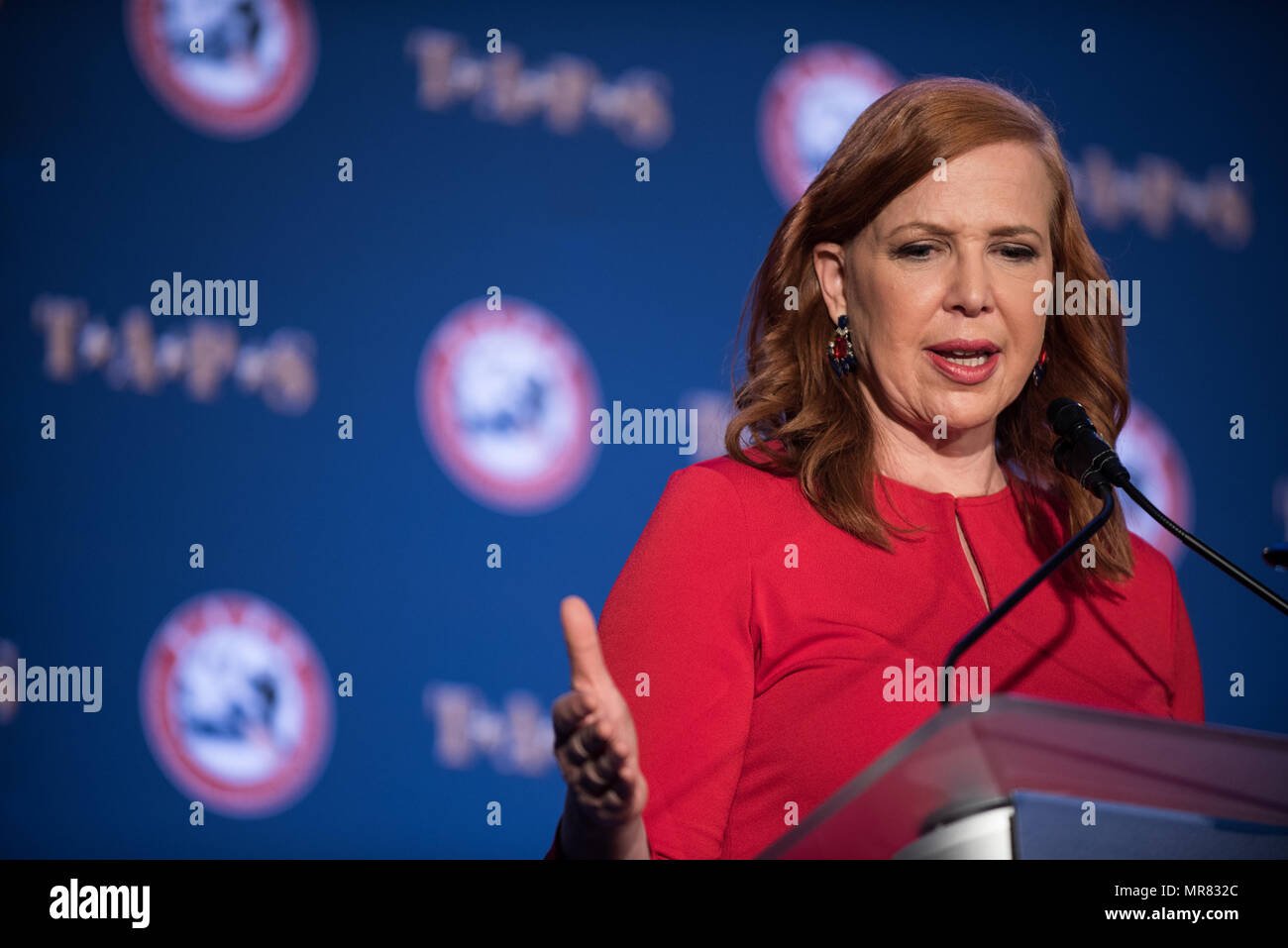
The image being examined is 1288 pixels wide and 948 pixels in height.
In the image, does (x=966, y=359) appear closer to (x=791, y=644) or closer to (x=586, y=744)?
(x=791, y=644)

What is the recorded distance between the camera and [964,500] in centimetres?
144

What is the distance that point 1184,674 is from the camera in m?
1.44

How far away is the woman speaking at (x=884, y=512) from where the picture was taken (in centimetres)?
119

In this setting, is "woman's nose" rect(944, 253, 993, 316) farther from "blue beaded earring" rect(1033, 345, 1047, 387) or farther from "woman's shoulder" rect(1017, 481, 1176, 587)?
"woman's shoulder" rect(1017, 481, 1176, 587)

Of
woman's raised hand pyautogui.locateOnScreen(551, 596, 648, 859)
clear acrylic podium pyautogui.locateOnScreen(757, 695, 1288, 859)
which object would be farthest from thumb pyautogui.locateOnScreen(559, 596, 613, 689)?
clear acrylic podium pyautogui.locateOnScreen(757, 695, 1288, 859)

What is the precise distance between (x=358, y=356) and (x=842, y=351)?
1200 mm

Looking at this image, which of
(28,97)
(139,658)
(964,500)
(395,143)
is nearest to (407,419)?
(395,143)

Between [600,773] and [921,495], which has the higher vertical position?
[921,495]

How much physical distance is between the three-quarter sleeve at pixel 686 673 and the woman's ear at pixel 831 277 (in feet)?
1.30

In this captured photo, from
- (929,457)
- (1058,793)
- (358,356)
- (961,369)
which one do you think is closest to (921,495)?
(929,457)

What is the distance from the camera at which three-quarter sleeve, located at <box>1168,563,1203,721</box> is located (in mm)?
1420

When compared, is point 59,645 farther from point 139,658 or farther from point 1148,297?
point 1148,297

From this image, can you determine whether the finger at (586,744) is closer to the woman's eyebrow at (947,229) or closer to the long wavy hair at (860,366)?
the long wavy hair at (860,366)

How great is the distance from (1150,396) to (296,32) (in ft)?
6.40
